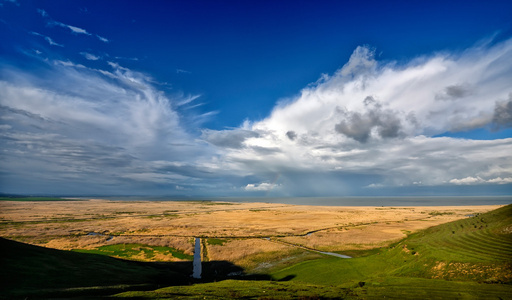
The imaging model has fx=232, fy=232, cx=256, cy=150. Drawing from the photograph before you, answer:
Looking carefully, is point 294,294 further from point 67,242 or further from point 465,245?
point 67,242

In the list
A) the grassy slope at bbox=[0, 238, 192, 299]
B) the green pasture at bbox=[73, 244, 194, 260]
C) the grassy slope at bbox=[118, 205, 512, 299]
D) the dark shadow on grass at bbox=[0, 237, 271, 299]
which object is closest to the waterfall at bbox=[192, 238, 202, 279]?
the dark shadow on grass at bbox=[0, 237, 271, 299]

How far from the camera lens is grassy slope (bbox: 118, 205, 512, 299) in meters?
25.2

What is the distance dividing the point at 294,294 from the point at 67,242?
90.8 m

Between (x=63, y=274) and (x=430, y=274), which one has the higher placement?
(x=430, y=274)

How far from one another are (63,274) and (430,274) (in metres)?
57.1

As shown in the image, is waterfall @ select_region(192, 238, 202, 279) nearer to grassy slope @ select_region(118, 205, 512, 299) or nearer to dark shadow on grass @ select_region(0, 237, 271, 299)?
dark shadow on grass @ select_region(0, 237, 271, 299)

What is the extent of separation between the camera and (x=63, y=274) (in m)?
39.8

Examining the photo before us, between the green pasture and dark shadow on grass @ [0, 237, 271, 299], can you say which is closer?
dark shadow on grass @ [0, 237, 271, 299]

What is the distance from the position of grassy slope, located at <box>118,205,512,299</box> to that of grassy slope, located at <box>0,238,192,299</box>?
1161 centimetres

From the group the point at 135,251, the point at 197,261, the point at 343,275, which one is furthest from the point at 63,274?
the point at 343,275

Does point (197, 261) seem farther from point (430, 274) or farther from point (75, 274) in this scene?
Result: point (430, 274)

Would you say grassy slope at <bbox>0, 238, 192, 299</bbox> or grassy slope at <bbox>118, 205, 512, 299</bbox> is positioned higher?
grassy slope at <bbox>118, 205, 512, 299</bbox>

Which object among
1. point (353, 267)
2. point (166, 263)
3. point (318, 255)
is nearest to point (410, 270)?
point (353, 267)

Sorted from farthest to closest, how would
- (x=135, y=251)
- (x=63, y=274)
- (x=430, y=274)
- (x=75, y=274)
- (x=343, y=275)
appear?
1. (x=135, y=251)
2. (x=343, y=275)
3. (x=75, y=274)
4. (x=63, y=274)
5. (x=430, y=274)
